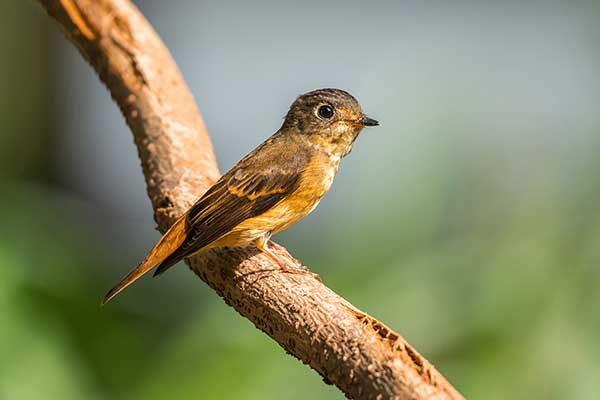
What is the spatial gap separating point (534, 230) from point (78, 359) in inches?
85.6

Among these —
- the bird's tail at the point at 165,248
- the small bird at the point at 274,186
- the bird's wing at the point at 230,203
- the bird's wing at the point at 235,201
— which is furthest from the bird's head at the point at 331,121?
the bird's tail at the point at 165,248

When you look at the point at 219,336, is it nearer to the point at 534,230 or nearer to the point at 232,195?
the point at 232,195

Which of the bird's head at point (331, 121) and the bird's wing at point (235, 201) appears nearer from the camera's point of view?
the bird's wing at point (235, 201)

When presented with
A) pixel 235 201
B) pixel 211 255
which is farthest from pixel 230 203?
pixel 211 255

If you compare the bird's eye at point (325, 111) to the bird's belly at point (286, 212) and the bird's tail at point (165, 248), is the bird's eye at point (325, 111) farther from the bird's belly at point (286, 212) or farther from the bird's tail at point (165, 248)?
the bird's tail at point (165, 248)

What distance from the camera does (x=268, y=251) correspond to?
352 centimetres

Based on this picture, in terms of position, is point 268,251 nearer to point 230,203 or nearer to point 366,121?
point 230,203

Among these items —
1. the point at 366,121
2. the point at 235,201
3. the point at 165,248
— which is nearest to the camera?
the point at 165,248

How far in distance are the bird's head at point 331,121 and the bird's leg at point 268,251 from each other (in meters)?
0.56

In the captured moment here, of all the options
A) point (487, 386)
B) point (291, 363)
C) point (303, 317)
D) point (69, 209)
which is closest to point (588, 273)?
point (487, 386)

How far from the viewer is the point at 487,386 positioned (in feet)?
12.0

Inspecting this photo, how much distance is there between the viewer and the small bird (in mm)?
3443

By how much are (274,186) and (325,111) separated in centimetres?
50

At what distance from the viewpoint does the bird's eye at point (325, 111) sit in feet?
13.1
